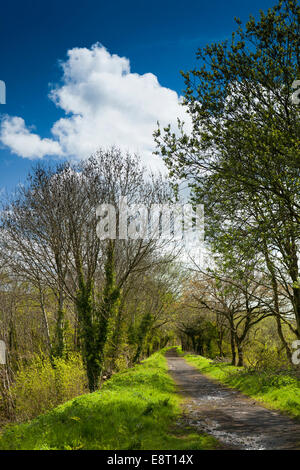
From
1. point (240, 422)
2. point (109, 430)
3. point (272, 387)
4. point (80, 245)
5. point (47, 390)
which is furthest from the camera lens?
point (80, 245)

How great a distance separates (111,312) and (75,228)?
172 inches

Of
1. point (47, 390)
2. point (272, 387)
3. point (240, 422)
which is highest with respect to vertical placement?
point (240, 422)

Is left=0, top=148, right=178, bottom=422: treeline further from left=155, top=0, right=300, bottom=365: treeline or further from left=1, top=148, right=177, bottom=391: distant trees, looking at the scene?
left=155, top=0, right=300, bottom=365: treeline

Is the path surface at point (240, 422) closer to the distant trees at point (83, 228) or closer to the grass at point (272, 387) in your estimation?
the grass at point (272, 387)

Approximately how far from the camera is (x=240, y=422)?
8.05 m

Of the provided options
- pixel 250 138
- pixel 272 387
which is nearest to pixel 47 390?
pixel 272 387

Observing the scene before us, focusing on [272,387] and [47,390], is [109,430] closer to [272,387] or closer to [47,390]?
[272,387]

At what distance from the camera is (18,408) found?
1362 centimetres

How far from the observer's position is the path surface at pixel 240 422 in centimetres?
632

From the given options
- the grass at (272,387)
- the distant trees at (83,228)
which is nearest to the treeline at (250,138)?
the grass at (272,387)

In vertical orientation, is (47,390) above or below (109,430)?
below
